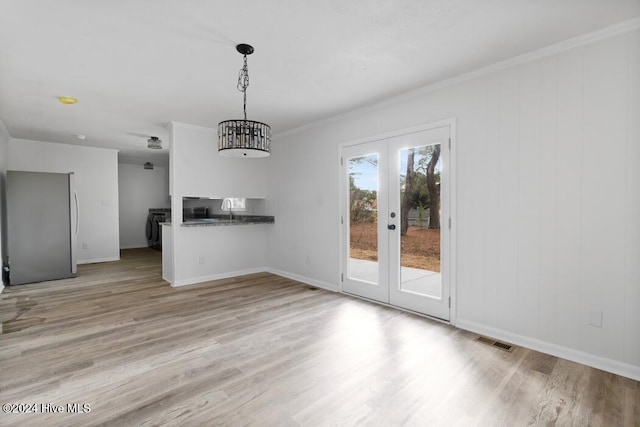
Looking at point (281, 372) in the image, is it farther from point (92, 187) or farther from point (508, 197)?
point (92, 187)

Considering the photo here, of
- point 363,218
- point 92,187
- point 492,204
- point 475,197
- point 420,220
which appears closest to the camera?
point 492,204

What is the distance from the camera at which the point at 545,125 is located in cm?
258

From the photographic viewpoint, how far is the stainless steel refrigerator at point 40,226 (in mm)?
4781

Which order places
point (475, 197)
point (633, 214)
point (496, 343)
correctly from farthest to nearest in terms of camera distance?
point (475, 197) < point (496, 343) < point (633, 214)

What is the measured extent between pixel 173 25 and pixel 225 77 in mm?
895

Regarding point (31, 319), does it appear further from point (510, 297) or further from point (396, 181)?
point (510, 297)

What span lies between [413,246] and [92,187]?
6860 mm

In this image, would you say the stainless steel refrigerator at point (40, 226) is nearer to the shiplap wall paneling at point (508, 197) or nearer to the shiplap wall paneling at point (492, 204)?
the shiplap wall paneling at point (492, 204)

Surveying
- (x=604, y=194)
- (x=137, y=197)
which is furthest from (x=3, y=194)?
(x=604, y=194)

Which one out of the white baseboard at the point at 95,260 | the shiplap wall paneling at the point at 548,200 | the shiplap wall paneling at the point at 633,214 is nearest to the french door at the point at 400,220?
the shiplap wall paneling at the point at 548,200

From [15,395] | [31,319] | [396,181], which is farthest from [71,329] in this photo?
[396,181]

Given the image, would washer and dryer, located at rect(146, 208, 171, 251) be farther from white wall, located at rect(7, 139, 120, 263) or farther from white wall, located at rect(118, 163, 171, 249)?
white wall, located at rect(7, 139, 120, 263)

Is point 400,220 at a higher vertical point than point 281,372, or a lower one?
higher

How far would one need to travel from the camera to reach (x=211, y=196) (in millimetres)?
5203
